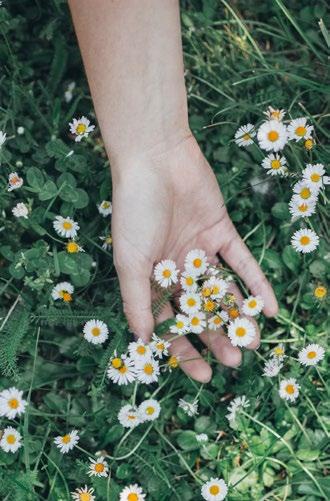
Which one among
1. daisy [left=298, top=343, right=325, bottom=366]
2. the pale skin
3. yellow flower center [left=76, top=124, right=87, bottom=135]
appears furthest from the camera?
yellow flower center [left=76, top=124, right=87, bottom=135]

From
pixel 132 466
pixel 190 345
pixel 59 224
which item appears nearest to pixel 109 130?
pixel 59 224

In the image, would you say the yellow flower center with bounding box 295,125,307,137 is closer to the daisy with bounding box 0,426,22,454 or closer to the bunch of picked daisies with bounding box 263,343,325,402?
the bunch of picked daisies with bounding box 263,343,325,402

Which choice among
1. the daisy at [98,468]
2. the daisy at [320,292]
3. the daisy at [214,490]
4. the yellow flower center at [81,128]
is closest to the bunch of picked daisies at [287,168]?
the daisy at [320,292]

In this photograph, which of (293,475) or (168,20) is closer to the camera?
(168,20)

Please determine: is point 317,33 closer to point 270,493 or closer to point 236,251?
point 236,251

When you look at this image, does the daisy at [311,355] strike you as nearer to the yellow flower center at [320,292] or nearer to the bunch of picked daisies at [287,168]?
the yellow flower center at [320,292]

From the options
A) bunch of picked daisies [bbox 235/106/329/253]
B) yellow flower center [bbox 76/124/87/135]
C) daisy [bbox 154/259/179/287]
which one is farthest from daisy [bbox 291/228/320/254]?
yellow flower center [bbox 76/124/87/135]
